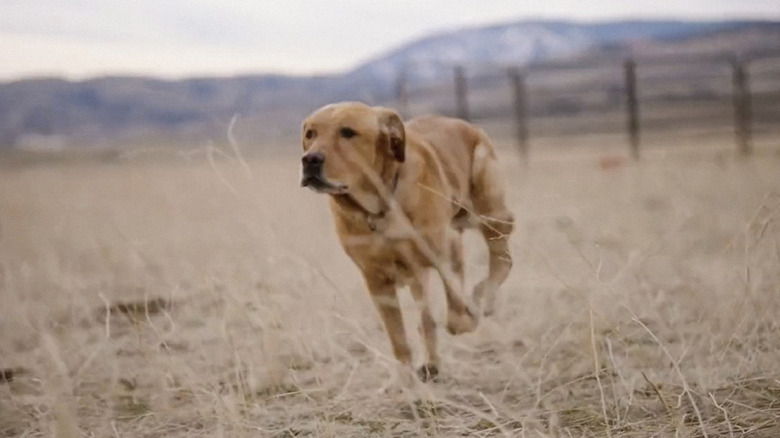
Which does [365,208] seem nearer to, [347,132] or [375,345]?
[347,132]

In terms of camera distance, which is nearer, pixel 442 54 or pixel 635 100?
pixel 635 100

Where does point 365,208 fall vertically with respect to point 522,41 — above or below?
above

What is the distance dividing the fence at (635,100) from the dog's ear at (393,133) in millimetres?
10708

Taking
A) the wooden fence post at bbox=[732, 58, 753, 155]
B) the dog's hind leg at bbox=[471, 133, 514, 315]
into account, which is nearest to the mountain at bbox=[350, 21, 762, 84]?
the wooden fence post at bbox=[732, 58, 753, 155]

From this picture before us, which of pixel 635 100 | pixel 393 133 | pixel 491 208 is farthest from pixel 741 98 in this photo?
pixel 393 133

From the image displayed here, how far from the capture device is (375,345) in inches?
134

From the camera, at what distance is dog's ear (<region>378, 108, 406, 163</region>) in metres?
3.11

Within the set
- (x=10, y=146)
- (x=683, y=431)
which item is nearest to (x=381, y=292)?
(x=683, y=431)

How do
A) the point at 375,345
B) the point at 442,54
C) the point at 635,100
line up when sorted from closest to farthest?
the point at 375,345, the point at 635,100, the point at 442,54

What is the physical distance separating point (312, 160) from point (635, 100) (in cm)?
1343

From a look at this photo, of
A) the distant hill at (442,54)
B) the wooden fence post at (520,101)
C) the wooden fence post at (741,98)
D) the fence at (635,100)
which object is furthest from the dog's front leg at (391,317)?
the distant hill at (442,54)

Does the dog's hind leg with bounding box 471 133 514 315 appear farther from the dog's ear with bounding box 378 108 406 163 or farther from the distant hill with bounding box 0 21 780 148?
the distant hill with bounding box 0 21 780 148

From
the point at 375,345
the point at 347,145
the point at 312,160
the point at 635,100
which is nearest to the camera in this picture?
the point at 312,160

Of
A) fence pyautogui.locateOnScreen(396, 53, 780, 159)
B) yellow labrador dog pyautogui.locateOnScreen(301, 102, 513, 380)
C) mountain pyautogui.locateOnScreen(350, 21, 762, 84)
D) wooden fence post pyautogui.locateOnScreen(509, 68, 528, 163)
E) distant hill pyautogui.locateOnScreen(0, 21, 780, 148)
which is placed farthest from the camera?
mountain pyautogui.locateOnScreen(350, 21, 762, 84)
